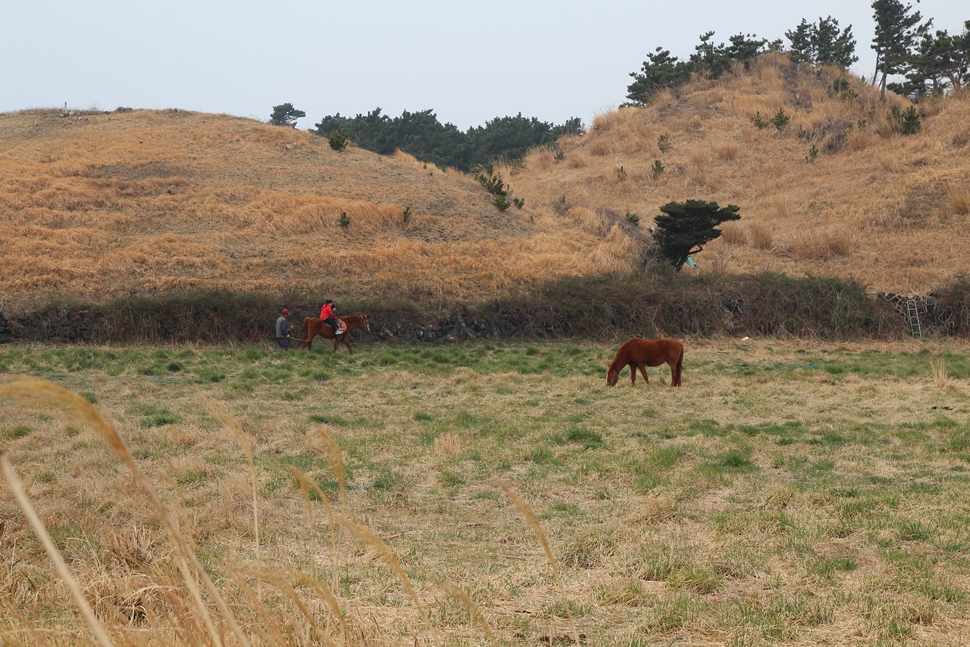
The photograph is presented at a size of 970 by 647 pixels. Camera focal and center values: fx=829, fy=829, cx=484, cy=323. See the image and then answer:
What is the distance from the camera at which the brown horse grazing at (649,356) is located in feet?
53.6

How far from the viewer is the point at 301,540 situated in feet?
21.1

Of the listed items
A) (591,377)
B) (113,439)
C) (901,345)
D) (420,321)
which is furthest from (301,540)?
(901,345)

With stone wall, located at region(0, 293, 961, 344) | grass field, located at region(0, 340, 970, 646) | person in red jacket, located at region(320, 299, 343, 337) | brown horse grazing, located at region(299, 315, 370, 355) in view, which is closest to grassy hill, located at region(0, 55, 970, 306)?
stone wall, located at region(0, 293, 961, 344)

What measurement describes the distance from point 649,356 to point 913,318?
15952 mm

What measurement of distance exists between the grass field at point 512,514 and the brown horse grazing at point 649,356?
0.38 m

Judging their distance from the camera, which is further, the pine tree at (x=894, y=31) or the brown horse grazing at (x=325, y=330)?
the pine tree at (x=894, y=31)

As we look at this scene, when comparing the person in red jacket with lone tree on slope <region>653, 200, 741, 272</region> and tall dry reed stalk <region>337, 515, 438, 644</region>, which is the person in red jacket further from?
tall dry reed stalk <region>337, 515, 438, 644</region>

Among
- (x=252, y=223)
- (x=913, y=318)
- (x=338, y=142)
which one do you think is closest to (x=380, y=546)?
(x=913, y=318)

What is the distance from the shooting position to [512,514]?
756 cm

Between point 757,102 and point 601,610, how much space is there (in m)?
59.6

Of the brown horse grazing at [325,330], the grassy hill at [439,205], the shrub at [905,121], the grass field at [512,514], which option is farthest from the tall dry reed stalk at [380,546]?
the shrub at [905,121]

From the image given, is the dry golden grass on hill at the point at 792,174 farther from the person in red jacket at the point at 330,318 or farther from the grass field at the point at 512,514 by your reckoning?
the grass field at the point at 512,514

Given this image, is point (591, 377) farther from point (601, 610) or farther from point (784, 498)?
point (601, 610)

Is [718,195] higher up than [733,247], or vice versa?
[718,195]
